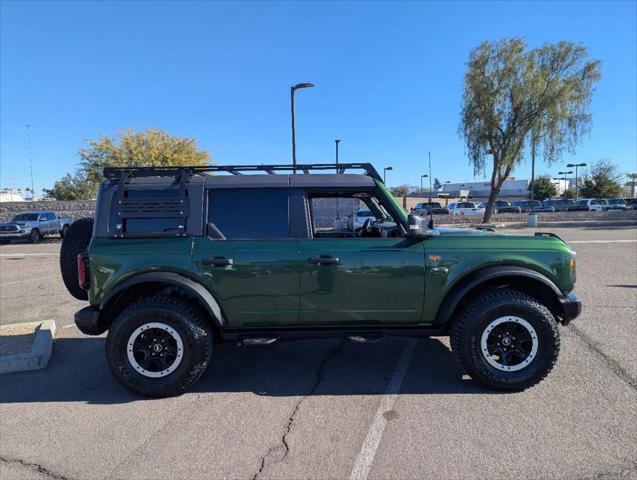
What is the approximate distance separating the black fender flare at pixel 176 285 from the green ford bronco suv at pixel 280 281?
15 millimetres

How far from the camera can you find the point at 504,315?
380 centimetres

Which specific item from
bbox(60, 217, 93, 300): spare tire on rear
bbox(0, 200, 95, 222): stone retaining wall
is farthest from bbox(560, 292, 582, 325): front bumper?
bbox(0, 200, 95, 222): stone retaining wall

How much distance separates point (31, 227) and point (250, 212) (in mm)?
24755

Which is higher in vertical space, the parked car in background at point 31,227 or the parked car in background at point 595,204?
the parked car in background at point 595,204

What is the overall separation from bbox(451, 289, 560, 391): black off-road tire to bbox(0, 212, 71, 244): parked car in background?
2381cm

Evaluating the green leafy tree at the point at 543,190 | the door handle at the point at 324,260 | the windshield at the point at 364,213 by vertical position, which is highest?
the green leafy tree at the point at 543,190

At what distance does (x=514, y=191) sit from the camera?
101 metres

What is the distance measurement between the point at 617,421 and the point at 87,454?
3.83 m

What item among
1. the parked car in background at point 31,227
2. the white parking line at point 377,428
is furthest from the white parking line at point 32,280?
the parked car in background at point 31,227

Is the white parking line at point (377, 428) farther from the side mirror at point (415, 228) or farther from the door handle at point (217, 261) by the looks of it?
the door handle at point (217, 261)

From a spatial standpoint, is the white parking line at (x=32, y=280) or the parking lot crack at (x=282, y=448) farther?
the white parking line at (x=32, y=280)

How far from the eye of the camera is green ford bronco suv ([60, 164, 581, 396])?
Answer: 3.77m

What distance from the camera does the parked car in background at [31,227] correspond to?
22.9m

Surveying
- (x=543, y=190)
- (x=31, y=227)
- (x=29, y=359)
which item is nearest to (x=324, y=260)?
(x=29, y=359)
